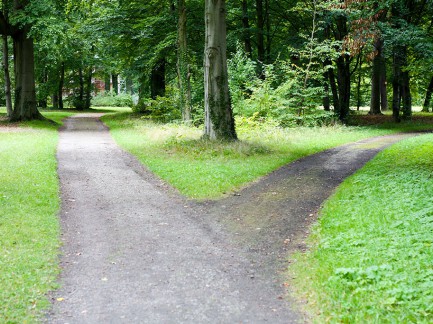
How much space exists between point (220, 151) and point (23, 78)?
54.3 feet

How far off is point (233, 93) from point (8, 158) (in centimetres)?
1225

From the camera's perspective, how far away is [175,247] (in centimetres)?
655

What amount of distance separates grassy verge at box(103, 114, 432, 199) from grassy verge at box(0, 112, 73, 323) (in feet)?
9.98

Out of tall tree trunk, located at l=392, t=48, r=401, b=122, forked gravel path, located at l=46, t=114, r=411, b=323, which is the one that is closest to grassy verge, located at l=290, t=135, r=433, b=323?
forked gravel path, located at l=46, t=114, r=411, b=323

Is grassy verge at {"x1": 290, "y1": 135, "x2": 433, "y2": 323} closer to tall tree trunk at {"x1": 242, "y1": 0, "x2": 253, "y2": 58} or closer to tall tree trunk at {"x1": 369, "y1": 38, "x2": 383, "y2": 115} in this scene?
tall tree trunk at {"x1": 242, "y1": 0, "x2": 253, "y2": 58}

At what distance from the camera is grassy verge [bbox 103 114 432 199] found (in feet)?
35.5

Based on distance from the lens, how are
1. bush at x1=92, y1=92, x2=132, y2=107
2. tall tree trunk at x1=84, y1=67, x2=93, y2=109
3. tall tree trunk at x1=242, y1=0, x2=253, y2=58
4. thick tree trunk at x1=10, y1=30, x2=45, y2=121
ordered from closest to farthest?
thick tree trunk at x1=10, y1=30, x2=45, y2=121 → tall tree trunk at x1=242, y1=0, x2=253, y2=58 → tall tree trunk at x1=84, y1=67, x2=93, y2=109 → bush at x1=92, y1=92, x2=132, y2=107

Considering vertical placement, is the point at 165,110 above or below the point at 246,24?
below

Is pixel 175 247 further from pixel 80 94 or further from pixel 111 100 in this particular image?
pixel 111 100

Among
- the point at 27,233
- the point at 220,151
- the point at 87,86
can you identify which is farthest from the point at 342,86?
the point at 87,86

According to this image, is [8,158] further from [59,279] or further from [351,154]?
[351,154]

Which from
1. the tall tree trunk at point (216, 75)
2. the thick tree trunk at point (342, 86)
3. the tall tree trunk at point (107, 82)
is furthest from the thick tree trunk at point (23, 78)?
the tall tree trunk at point (107, 82)

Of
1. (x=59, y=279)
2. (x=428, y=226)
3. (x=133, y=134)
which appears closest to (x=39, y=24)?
(x=133, y=134)

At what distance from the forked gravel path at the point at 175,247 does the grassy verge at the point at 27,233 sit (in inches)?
8.8
